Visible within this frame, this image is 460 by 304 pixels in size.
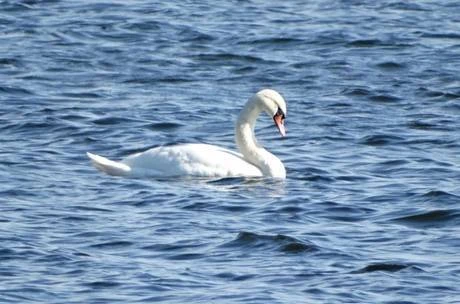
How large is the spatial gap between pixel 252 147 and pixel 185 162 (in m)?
0.88

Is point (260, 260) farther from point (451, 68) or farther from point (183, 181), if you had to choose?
point (451, 68)

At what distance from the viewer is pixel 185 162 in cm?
1567

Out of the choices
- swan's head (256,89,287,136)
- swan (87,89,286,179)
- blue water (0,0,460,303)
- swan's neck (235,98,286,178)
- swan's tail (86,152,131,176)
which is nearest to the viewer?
blue water (0,0,460,303)

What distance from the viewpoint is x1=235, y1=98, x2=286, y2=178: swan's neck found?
15.9 meters

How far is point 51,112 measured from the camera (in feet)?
60.8

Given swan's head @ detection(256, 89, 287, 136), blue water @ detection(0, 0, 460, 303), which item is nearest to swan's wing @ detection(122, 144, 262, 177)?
blue water @ detection(0, 0, 460, 303)

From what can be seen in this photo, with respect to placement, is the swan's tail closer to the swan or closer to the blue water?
the swan

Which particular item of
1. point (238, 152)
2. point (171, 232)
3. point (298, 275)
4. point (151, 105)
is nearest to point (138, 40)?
point (151, 105)

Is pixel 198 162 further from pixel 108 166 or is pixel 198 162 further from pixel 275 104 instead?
pixel 275 104

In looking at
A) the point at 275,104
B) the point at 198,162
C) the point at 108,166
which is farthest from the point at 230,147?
the point at 108,166

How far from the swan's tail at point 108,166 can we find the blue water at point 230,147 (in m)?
0.10

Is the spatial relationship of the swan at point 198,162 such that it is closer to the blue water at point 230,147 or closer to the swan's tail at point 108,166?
the swan's tail at point 108,166

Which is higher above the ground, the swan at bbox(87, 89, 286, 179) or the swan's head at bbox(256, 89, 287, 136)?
the swan's head at bbox(256, 89, 287, 136)

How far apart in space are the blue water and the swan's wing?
0.47ft
